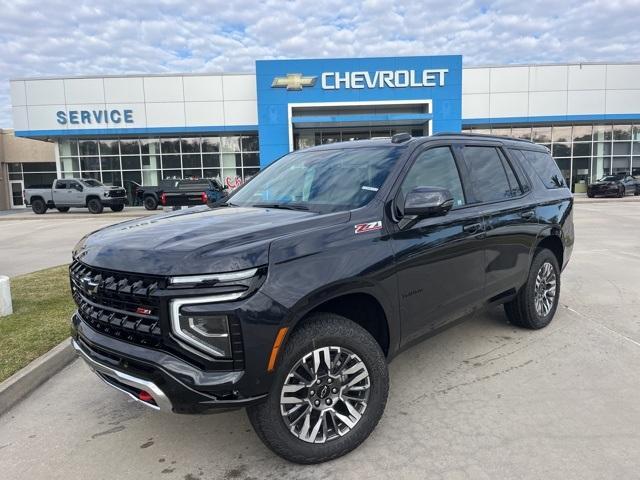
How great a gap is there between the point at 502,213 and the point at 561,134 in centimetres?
3560

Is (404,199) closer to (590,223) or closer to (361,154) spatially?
(361,154)

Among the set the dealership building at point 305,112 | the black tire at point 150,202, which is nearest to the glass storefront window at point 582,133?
the dealership building at point 305,112

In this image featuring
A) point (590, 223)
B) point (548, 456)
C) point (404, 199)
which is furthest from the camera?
point (590, 223)

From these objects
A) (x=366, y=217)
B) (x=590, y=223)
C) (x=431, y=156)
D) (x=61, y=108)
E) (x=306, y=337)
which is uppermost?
(x=61, y=108)

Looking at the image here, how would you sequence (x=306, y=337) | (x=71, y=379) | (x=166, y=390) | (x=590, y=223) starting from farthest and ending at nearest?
1. (x=590, y=223)
2. (x=71, y=379)
3. (x=306, y=337)
4. (x=166, y=390)

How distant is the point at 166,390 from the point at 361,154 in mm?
2253

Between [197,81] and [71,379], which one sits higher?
[197,81]

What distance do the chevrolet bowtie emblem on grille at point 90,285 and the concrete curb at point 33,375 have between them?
164cm

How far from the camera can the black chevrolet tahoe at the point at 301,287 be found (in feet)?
8.21

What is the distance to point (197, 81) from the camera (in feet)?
103

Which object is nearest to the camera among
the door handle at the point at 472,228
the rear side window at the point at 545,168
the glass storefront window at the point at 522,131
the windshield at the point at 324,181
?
the windshield at the point at 324,181

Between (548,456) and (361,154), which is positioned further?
(361,154)

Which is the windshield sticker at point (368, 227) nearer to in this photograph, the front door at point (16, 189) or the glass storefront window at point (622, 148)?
the glass storefront window at point (622, 148)

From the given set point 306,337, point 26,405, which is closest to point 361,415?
point 306,337
